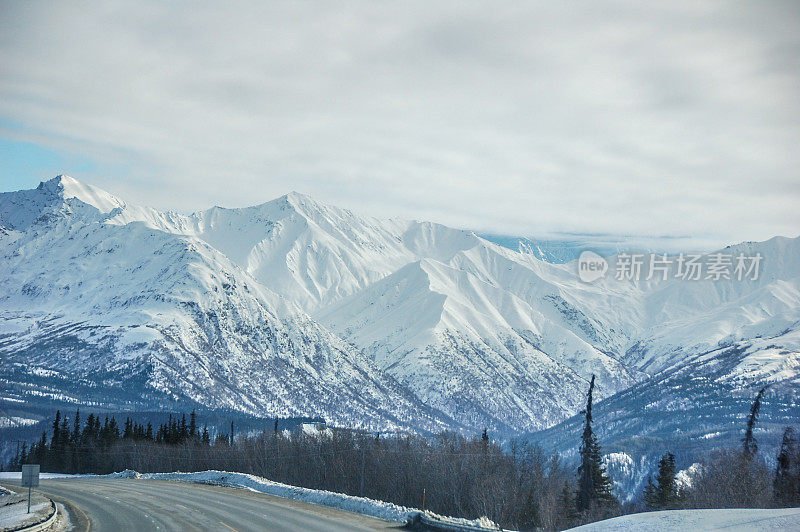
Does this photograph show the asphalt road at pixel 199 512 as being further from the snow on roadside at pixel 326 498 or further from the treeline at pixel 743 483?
the treeline at pixel 743 483

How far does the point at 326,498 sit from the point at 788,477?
149 feet

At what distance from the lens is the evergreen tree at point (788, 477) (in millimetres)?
75312

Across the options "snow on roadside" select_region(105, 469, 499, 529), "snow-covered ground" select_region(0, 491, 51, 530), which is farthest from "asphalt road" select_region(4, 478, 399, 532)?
"snow-covered ground" select_region(0, 491, 51, 530)

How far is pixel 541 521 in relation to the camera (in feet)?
281

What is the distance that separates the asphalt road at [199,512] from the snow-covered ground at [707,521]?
570 inches

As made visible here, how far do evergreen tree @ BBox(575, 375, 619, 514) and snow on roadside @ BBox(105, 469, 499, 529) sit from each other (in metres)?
36.6

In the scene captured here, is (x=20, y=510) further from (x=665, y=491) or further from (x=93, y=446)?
(x=93, y=446)

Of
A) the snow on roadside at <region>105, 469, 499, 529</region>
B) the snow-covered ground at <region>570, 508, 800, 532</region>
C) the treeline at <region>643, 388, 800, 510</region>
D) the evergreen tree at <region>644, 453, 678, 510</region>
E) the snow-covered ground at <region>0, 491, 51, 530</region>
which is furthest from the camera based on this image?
the evergreen tree at <region>644, 453, 678, 510</region>

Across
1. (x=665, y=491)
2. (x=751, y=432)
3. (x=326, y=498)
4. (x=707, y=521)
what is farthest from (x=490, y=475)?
(x=707, y=521)

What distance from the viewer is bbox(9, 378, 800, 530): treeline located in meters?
84.3

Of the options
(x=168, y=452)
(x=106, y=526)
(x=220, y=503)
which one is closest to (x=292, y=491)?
(x=220, y=503)

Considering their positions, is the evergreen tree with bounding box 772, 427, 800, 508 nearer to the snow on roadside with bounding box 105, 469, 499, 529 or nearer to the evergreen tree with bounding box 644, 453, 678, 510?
the evergreen tree with bounding box 644, 453, 678, 510

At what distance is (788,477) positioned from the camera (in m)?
79.9

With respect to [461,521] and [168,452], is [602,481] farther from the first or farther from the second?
[168,452]
